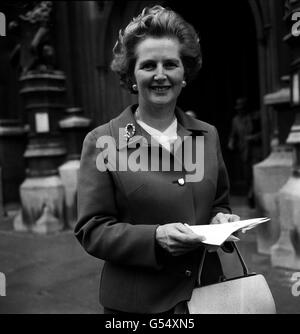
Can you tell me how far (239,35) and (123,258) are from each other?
9274 mm

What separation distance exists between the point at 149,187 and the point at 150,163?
10cm

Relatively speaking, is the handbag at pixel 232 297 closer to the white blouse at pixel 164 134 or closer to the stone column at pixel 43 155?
the white blouse at pixel 164 134

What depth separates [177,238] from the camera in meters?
1.51

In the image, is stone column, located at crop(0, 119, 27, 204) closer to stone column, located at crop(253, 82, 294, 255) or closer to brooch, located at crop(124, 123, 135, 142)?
stone column, located at crop(253, 82, 294, 255)

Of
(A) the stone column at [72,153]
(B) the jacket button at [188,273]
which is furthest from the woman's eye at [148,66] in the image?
(A) the stone column at [72,153]

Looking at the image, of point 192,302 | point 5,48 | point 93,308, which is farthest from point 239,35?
point 192,302

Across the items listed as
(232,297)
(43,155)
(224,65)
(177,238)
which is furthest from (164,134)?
(224,65)

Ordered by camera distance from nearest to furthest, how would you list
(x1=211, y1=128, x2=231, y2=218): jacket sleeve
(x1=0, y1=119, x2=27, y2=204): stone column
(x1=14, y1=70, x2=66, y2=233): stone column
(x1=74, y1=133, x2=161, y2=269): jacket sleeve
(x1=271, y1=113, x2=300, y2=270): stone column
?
(x1=74, y1=133, x2=161, y2=269): jacket sleeve, (x1=211, y1=128, x2=231, y2=218): jacket sleeve, (x1=271, y1=113, x2=300, y2=270): stone column, (x1=14, y1=70, x2=66, y2=233): stone column, (x1=0, y1=119, x2=27, y2=204): stone column

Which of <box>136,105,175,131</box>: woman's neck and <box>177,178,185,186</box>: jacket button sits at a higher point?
<box>136,105,175,131</box>: woman's neck

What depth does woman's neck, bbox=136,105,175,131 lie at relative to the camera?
1806 mm

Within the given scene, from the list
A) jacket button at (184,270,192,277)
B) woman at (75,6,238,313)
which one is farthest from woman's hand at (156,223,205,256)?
jacket button at (184,270,192,277)

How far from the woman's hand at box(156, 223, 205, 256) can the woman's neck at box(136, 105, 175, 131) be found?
16.9 inches

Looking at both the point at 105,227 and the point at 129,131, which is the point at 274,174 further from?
the point at 105,227

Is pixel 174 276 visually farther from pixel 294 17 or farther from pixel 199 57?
pixel 294 17
